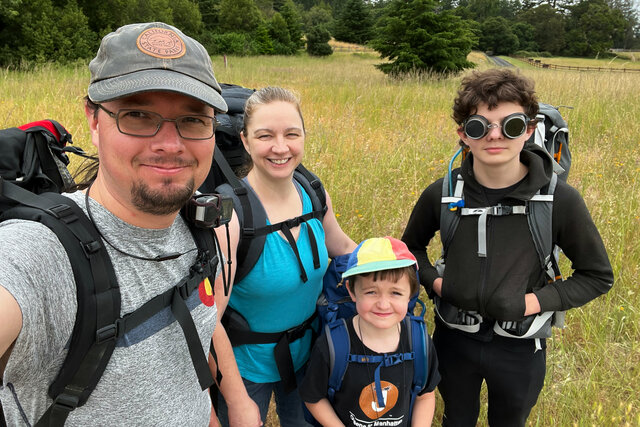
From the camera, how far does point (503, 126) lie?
170cm

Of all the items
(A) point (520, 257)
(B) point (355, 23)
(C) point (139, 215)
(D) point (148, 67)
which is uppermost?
(B) point (355, 23)

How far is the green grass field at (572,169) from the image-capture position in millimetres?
2266

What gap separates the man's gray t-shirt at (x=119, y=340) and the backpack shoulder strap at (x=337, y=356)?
1.85 ft

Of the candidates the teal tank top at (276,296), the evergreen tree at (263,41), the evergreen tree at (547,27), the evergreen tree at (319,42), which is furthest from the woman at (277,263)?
the evergreen tree at (547,27)

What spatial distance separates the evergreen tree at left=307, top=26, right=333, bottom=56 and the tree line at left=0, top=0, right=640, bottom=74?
0.31 feet

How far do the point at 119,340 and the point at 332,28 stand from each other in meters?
58.2

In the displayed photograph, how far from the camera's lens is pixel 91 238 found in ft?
2.98

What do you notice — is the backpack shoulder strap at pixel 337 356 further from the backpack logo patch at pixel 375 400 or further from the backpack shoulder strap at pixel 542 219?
the backpack shoulder strap at pixel 542 219

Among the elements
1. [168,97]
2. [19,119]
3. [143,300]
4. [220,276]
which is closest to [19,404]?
A: [143,300]

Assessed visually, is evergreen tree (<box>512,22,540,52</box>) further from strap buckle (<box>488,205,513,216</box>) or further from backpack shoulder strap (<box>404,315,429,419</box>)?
backpack shoulder strap (<box>404,315,429,419</box>)

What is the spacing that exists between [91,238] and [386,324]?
3.63ft

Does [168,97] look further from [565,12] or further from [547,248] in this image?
[565,12]

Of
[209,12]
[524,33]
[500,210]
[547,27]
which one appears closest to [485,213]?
[500,210]

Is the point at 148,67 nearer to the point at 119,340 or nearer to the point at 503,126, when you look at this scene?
the point at 119,340
